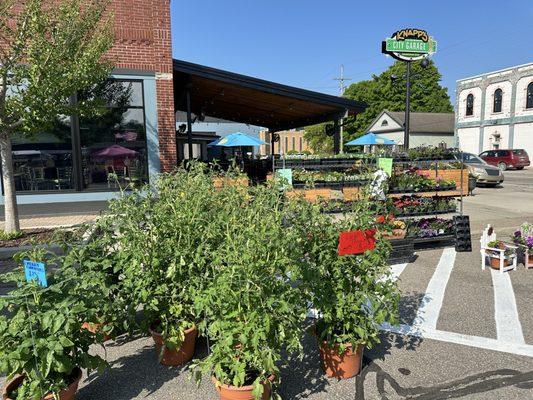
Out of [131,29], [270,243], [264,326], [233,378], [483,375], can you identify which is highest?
[131,29]

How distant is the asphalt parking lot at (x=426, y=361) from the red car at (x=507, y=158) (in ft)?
88.4

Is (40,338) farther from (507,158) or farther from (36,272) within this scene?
(507,158)

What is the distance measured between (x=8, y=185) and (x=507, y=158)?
3138cm

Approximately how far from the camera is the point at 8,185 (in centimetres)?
658

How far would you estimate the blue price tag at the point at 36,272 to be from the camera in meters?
2.69

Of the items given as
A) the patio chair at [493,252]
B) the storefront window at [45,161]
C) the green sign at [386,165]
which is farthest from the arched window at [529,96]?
the storefront window at [45,161]

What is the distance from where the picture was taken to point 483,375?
336 cm

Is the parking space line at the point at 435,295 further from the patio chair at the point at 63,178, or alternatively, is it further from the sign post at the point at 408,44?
the sign post at the point at 408,44

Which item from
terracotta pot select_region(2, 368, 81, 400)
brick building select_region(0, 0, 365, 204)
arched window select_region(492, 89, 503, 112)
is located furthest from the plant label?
arched window select_region(492, 89, 503, 112)

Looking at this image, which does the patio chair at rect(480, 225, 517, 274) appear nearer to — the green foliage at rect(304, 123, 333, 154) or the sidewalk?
the sidewalk

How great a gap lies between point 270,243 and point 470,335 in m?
2.75

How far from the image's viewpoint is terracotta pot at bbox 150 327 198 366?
137 inches

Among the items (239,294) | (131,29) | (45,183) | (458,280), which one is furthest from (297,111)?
(239,294)

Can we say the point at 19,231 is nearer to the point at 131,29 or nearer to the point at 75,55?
the point at 75,55
